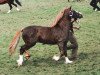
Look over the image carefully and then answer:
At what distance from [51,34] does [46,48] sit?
2.58 metres

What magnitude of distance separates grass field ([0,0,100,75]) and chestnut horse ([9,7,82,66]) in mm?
515

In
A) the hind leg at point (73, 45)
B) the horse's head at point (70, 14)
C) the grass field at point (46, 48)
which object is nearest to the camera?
the grass field at point (46, 48)

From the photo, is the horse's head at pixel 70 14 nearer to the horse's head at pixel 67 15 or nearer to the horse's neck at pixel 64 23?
the horse's head at pixel 67 15

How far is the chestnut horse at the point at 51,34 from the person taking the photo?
12.3 meters

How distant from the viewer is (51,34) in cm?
1251

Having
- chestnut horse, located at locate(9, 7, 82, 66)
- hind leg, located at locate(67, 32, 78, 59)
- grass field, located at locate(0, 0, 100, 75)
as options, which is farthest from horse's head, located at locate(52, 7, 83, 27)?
grass field, located at locate(0, 0, 100, 75)

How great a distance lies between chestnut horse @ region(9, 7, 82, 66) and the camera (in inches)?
485

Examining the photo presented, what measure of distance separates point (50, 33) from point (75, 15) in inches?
42.6

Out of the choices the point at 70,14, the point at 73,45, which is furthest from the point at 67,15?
the point at 73,45

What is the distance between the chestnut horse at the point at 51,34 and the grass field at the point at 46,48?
51 cm

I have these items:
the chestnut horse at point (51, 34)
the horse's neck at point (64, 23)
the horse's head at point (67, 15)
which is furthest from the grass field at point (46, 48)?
the horse's head at point (67, 15)

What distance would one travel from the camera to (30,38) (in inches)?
483

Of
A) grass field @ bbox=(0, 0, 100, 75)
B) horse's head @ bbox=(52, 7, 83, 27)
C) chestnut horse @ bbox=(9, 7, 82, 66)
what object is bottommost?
grass field @ bbox=(0, 0, 100, 75)

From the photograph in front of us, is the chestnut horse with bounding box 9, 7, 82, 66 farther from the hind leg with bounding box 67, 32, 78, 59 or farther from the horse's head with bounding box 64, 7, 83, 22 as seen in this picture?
the hind leg with bounding box 67, 32, 78, 59
